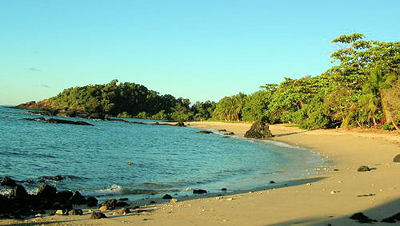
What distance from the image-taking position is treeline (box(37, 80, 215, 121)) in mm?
151000

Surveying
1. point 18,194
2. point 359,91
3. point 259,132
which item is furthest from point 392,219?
point 259,132

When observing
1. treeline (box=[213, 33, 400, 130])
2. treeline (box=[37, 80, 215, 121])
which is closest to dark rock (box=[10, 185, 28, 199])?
treeline (box=[213, 33, 400, 130])

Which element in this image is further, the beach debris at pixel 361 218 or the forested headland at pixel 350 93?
the forested headland at pixel 350 93

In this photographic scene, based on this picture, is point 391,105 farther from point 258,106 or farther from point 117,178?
point 258,106

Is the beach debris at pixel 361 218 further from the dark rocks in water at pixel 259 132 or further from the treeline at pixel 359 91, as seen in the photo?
the dark rocks in water at pixel 259 132

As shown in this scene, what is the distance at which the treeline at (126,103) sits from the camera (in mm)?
151000

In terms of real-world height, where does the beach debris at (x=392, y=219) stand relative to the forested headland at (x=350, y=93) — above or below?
below

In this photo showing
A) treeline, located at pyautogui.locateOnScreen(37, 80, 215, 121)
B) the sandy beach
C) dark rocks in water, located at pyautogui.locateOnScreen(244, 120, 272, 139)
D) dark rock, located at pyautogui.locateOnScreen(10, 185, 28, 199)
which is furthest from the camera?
treeline, located at pyautogui.locateOnScreen(37, 80, 215, 121)

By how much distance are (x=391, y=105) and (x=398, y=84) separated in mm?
2091

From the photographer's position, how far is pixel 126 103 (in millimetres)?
167250

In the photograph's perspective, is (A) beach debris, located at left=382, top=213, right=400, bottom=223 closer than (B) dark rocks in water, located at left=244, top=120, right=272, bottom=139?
Yes

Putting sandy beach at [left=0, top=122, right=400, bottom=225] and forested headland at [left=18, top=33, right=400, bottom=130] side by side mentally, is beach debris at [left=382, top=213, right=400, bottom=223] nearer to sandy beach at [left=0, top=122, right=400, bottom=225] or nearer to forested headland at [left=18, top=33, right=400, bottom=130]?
sandy beach at [left=0, top=122, right=400, bottom=225]

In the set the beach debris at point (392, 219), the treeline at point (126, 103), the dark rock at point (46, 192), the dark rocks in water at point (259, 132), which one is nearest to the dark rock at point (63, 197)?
the dark rock at point (46, 192)

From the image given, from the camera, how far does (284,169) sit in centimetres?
1814
